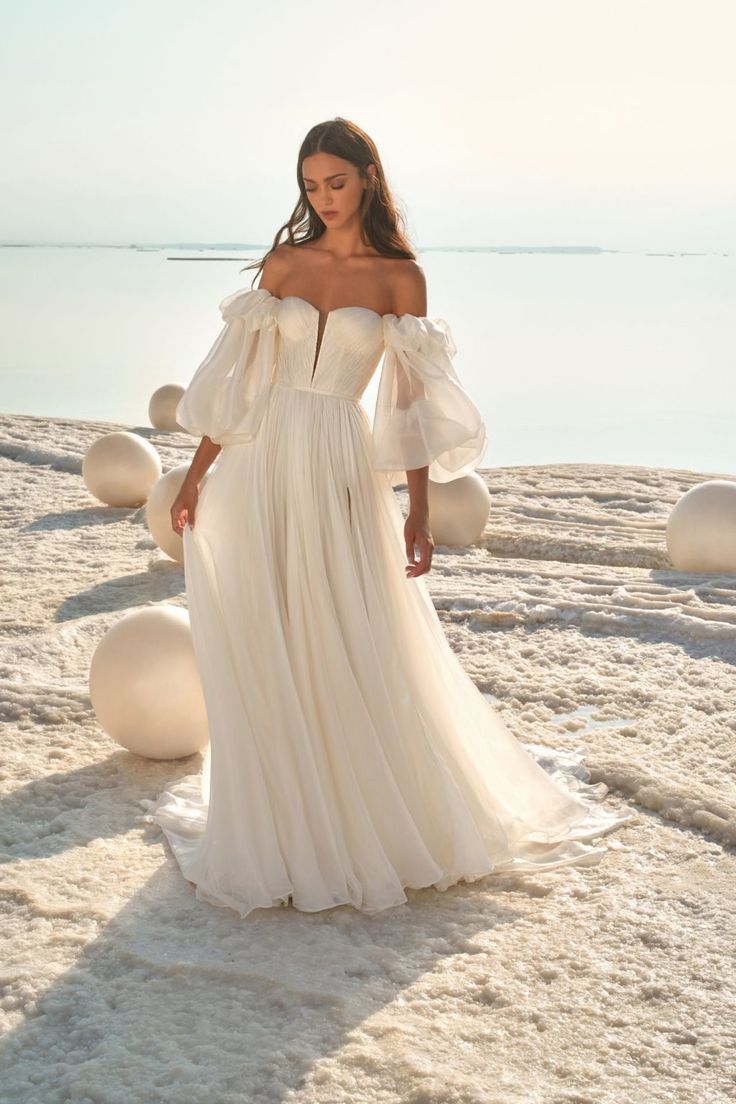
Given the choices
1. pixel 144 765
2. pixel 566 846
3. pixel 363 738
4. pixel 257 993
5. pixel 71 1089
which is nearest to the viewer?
pixel 71 1089

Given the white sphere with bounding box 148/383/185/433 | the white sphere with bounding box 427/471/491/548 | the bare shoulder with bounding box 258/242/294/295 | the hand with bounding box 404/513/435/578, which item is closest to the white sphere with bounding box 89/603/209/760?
the hand with bounding box 404/513/435/578

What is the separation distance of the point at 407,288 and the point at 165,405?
27.0 ft

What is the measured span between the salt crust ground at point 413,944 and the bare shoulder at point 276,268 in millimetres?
1714

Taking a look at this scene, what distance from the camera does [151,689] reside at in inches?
167

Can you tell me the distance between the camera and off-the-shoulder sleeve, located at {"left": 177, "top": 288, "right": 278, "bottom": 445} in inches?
137

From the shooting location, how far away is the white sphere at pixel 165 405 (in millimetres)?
11336

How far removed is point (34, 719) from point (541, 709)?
198cm

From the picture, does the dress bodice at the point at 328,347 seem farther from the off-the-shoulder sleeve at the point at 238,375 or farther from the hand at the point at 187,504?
the hand at the point at 187,504

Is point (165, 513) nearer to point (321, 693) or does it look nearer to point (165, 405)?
point (321, 693)

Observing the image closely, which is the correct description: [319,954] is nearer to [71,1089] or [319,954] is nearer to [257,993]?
[257,993]

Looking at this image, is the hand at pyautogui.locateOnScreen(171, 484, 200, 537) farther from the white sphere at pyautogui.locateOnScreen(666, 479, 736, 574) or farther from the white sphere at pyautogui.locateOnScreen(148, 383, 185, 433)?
the white sphere at pyautogui.locateOnScreen(148, 383, 185, 433)

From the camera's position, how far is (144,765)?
4.35 m

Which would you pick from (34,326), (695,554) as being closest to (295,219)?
(695,554)

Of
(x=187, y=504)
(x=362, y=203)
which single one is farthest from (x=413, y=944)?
(x=362, y=203)
